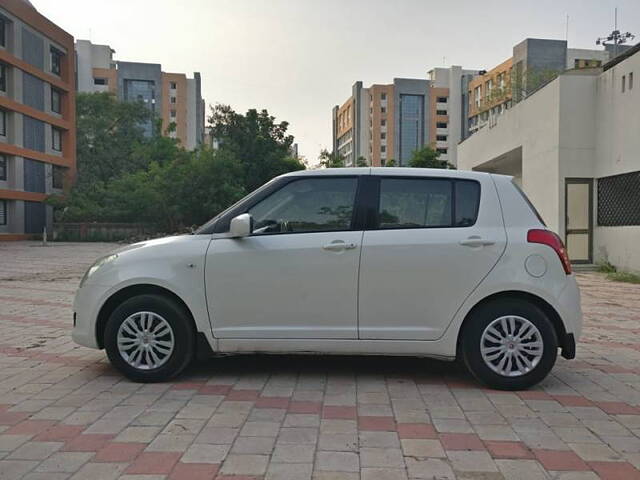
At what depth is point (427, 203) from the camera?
4777 mm

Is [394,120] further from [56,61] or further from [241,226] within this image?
[241,226]

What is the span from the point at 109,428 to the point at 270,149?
45.2 metres

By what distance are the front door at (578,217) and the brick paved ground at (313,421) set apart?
10123mm

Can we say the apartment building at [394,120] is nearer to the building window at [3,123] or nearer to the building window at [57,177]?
the building window at [57,177]

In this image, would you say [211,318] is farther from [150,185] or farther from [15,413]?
[150,185]

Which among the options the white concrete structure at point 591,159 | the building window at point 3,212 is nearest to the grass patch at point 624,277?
the white concrete structure at point 591,159

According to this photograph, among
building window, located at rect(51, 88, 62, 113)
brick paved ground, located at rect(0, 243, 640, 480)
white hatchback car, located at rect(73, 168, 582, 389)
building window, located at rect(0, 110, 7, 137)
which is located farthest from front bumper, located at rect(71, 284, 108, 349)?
building window, located at rect(51, 88, 62, 113)

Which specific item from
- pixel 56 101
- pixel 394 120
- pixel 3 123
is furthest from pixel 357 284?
pixel 394 120

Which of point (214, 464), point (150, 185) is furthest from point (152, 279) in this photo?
point (150, 185)

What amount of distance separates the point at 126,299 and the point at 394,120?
93.6m

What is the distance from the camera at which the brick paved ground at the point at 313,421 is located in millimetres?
3211

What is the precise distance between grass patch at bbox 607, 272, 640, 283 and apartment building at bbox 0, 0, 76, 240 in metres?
35.1

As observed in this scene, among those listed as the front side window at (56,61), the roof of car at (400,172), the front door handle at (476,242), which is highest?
the front side window at (56,61)

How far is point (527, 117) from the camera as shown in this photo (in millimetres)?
17406
